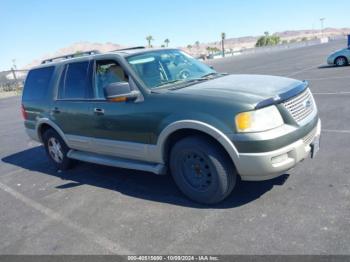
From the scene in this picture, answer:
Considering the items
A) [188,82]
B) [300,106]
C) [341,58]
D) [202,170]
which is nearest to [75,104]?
[188,82]

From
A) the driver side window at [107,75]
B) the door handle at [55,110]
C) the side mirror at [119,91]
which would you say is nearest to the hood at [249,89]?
the side mirror at [119,91]

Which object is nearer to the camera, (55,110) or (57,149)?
(55,110)

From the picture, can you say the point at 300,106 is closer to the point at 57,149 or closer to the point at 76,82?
the point at 76,82

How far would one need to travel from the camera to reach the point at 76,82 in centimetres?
555

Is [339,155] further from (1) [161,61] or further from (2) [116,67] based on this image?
(2) [116,67]

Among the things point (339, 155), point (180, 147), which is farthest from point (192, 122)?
point (339, 155)

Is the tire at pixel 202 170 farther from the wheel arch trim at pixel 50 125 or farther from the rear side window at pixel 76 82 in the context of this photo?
the wheel arch trim at pixel 50 125

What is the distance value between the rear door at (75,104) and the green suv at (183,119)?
0.6 inches

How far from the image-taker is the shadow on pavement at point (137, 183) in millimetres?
4367

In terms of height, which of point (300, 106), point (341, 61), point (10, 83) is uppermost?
point (300, 106)

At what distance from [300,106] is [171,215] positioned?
1.97m

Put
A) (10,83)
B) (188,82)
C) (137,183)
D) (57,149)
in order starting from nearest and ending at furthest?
(188,82) < (137,183) < (57,149) < (10,83)

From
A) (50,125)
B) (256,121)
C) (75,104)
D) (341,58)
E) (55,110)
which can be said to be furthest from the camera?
(341,58)

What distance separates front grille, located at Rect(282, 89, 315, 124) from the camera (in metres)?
3.91
